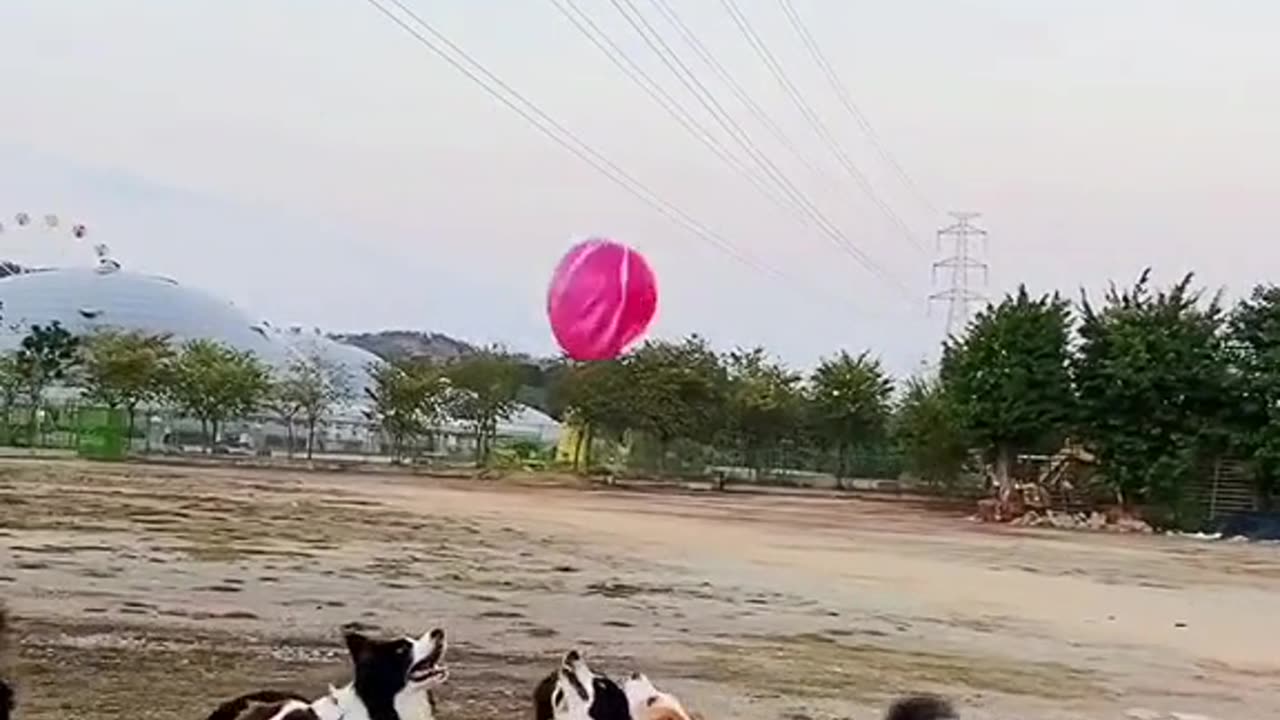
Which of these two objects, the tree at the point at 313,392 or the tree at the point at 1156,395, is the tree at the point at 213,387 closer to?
the tree at the point at 313,392

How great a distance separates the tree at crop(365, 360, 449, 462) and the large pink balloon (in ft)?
149

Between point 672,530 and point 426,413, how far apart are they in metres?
30.2

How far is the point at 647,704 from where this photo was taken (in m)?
5.29

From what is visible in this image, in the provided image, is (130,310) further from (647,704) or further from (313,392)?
(647,704)

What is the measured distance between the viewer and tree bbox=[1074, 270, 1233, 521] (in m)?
36.2

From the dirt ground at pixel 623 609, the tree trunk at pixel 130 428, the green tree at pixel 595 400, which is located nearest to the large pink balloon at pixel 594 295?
the dirt ground at pixel 623 609

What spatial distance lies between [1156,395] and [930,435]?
9.07 meters

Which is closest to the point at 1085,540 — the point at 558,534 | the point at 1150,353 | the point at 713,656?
the point at 1150,353

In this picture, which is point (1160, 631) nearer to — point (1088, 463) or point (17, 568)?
point (17, 568)

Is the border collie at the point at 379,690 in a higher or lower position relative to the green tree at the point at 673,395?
lower

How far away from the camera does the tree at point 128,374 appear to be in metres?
55.2

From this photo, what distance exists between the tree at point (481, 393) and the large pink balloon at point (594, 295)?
44.4 m

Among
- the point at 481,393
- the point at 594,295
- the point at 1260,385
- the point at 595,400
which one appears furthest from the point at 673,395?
the point at 594,295

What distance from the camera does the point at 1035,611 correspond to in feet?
56.0
